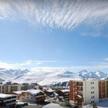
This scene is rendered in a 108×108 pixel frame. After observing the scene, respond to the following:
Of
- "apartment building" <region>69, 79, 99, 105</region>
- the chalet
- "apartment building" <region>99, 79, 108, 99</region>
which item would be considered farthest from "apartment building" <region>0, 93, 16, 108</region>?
"apartment building" <region>99, 79, 108, 99</region>

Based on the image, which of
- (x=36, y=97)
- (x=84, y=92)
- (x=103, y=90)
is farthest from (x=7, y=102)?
(x=103, y=90)

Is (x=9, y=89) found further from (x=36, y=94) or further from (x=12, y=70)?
(x=12, y=70)

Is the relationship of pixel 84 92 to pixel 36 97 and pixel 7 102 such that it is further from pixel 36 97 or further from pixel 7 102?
pixel 7 102

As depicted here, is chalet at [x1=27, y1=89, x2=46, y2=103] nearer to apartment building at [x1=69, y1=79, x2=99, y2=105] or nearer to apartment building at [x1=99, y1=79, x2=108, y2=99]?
apartment building at [x1=69, y1=79, x2=99, y2=105]

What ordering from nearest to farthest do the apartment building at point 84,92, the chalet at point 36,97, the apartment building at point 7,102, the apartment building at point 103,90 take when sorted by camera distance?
the apartment building at point 7,102, the apartment building at point 84,92, the chalet at point 36,97, the apartment building at point 103,90

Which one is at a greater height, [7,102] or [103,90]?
[103,90]

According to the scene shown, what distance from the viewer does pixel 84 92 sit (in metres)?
8.38

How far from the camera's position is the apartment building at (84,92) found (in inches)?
329

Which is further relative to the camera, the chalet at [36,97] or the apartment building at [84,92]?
the chalet at [36,97]

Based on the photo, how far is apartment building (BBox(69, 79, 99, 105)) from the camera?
27.4 feet

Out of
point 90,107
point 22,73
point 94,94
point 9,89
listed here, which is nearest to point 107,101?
point 94,94

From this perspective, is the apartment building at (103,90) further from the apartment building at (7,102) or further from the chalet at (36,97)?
the apartment building at (7,102)

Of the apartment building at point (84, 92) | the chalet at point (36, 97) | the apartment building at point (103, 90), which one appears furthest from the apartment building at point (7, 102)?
the apartment building at point (103, 90)

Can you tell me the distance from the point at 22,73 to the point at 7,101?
152ft
